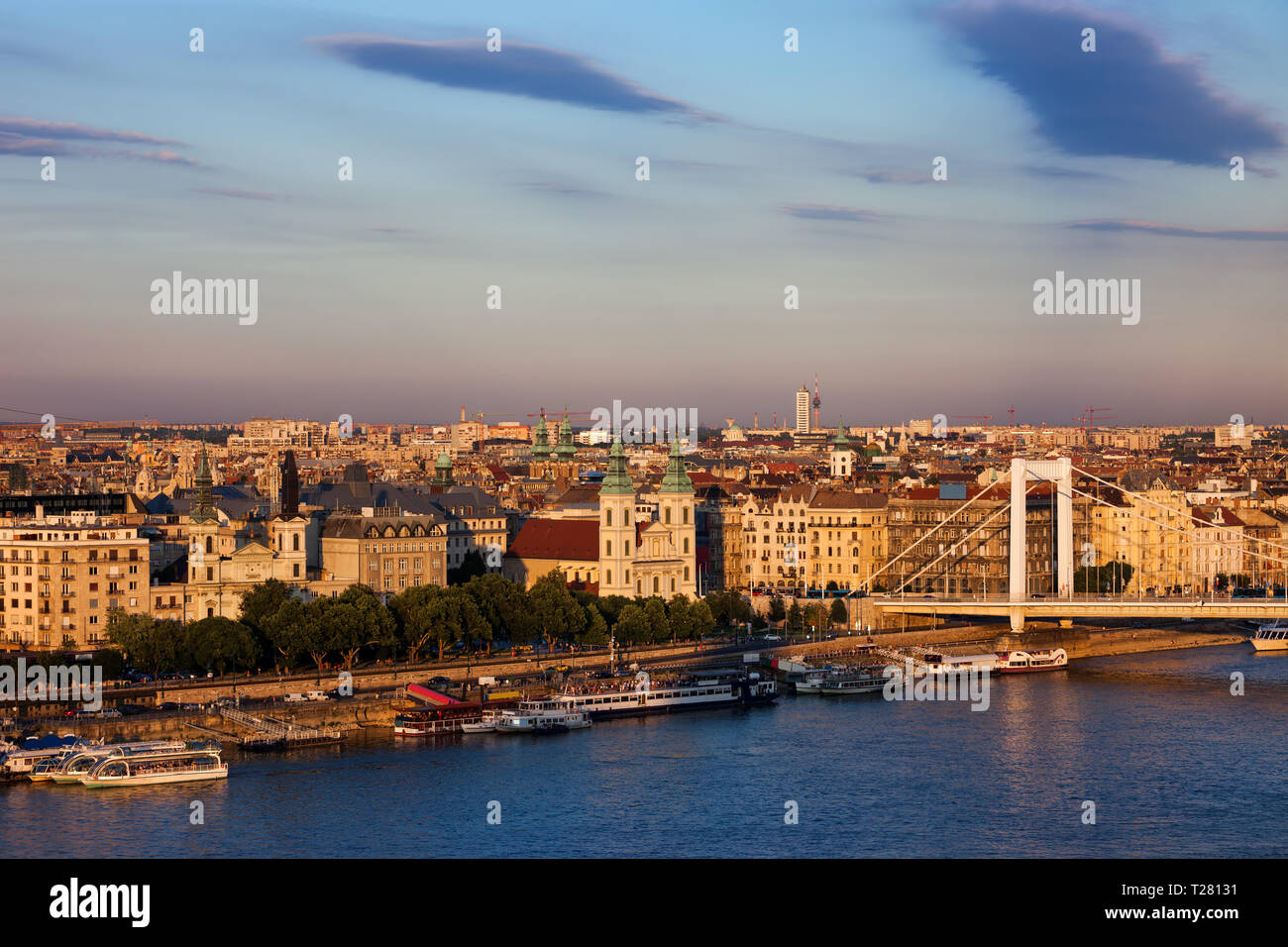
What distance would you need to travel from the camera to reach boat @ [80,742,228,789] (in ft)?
65.0

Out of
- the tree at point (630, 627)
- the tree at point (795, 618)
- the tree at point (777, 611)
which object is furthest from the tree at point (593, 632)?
the tree at point (777, 611)

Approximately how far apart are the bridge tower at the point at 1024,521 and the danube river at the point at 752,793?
10.0 meters

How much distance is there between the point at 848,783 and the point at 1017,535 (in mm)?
18111

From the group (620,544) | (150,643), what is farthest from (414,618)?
(620,544)

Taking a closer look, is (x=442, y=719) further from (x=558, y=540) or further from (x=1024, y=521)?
(x=1024, y=521)

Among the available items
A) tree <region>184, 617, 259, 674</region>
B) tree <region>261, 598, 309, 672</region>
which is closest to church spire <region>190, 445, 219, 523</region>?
tree <region>261, 598, 309, 672</region>

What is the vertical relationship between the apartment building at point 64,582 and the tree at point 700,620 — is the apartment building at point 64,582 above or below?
above

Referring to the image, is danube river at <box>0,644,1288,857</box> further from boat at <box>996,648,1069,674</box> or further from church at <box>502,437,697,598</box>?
church at <box>502,437,697,598</box>

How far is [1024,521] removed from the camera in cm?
3791

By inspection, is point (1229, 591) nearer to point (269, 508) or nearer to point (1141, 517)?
point (1141, 517)

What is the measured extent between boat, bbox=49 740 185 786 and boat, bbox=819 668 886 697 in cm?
1124

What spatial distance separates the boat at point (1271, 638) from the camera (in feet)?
115

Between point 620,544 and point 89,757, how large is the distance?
1546cm

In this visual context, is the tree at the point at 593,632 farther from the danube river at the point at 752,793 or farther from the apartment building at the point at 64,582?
the apartment building at the point at 64,582
